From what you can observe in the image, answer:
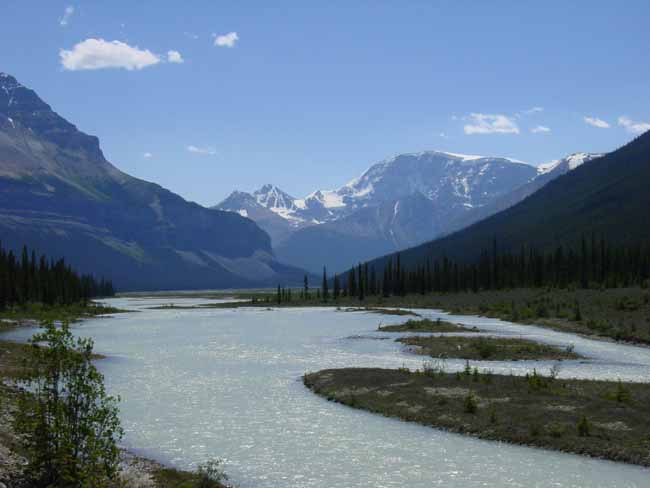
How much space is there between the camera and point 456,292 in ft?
623

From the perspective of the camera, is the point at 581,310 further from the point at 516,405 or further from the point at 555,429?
the point at 555,429

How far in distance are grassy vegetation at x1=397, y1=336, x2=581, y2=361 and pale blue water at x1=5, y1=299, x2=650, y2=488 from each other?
8.01 ft

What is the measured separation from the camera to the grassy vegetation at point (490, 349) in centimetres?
5388

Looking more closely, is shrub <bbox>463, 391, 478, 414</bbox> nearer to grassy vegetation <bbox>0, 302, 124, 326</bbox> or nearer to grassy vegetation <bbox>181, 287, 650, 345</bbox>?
grassy vegetation <bbox>181, 287, 650, 345</bbox>

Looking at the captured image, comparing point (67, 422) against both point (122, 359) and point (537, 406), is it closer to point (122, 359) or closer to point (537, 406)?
point (537, 406)

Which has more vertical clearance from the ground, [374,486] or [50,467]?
[50,467]

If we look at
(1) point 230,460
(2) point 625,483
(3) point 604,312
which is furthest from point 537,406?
(3) point 604,312

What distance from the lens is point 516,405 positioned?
3158cm

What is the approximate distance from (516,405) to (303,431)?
1036cm

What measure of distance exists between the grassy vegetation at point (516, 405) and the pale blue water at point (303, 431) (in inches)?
38.8

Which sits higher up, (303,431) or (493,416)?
(493,416)

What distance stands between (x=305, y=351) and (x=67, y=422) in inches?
1761

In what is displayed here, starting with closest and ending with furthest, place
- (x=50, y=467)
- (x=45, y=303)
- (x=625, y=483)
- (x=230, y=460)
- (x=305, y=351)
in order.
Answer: (x=50, y=467), (x=625, y=483), (x=230, y=460), (x=305, y=351), (x=45, y=303)

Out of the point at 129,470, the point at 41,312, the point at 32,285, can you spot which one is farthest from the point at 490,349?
the point at 32,285
